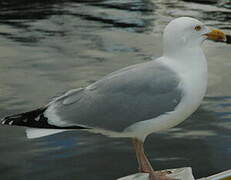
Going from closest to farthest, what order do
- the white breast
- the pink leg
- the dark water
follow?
the white breast
the pink leg
the dark water

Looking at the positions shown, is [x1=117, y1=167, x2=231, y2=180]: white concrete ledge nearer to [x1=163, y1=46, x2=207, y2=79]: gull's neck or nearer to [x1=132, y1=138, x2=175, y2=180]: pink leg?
[x1=132, y1=138, x2=175, y2=180]: pink leg

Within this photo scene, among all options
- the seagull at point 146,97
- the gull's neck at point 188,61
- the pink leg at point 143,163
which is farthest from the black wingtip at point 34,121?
the gull's neck at point 188,61

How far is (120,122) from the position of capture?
3438 mm

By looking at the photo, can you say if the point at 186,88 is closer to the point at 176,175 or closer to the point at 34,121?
the point at 176,175

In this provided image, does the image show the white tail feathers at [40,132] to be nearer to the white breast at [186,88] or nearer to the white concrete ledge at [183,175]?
the white breast at [186,88]

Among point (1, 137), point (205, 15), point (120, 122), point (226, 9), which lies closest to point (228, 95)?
point (1, 137)

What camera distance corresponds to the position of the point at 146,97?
3414 millimetres

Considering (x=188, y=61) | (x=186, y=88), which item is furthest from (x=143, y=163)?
(x=188, y=61)

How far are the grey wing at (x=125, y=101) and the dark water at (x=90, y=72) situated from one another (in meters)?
1.12

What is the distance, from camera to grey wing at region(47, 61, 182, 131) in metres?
3.37

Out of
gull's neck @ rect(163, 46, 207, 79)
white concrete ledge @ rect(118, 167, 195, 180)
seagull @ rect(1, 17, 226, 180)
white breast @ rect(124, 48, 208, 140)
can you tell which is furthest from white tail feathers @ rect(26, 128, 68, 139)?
gull's neck @ rect(163, 46, 207, 79)

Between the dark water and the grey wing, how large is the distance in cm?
A: 112

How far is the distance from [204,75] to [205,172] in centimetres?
149

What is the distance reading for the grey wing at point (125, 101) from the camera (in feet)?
11.0
